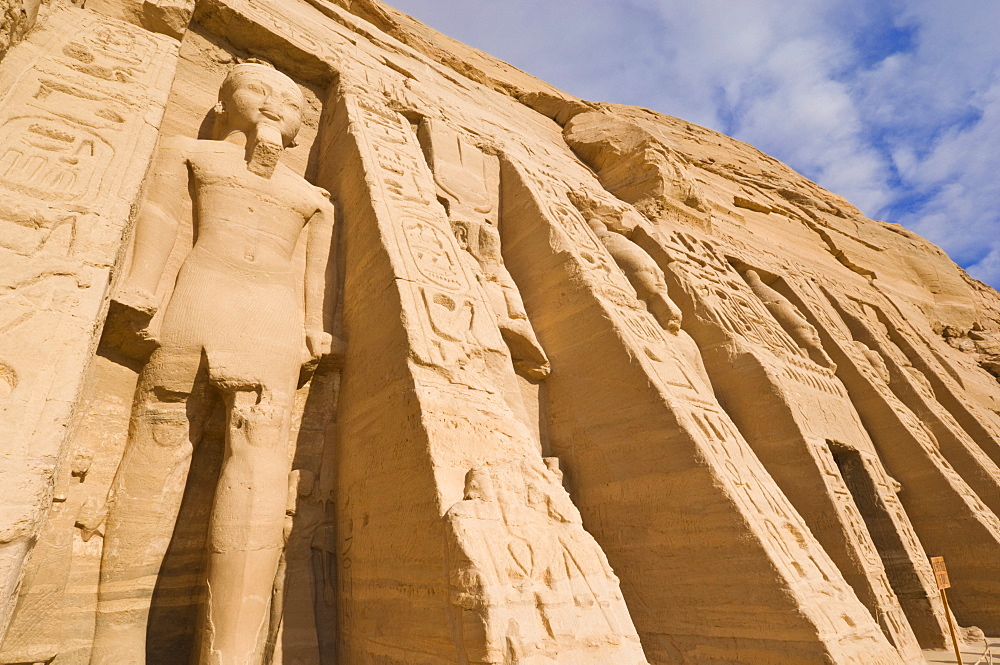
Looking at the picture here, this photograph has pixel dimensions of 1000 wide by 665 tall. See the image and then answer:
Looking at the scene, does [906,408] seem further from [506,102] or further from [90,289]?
[90,289]

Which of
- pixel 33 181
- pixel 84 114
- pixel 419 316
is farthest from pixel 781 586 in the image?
pixel 84 114

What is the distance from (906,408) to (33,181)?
24.7ft

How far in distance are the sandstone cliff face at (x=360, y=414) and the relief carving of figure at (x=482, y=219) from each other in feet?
0.09

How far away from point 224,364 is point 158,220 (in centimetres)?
82

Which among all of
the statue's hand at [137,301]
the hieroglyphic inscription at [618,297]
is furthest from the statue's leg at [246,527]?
the hieroglyphic inscription at [618,297]

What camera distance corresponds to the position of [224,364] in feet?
8.21

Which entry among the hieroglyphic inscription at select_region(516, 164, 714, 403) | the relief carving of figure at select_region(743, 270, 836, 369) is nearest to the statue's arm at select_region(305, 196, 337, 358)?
the hieroglyphic inscription at select_region(516, 164, 714, 403)

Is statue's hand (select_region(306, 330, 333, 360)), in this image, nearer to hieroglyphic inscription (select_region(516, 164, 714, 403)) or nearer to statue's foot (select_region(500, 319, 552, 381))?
statue's foot (select_region(500, 319, 552, 381))

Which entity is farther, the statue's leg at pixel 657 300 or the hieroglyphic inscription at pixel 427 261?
the statue's leg at pixel 657 300

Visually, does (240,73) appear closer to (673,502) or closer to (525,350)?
(525,350)

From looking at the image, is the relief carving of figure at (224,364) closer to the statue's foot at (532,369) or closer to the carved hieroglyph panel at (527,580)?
the carved hieroglyph panel at (527,580)

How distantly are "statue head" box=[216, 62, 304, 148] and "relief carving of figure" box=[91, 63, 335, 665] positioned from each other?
1cm

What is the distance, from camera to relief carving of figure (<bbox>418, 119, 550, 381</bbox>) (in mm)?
3943

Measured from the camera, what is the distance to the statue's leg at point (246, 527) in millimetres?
2135
